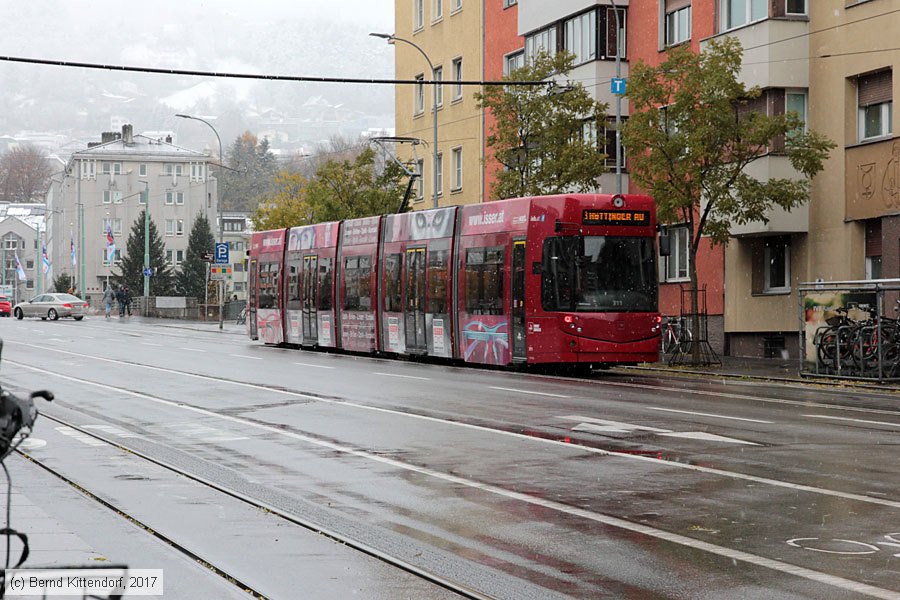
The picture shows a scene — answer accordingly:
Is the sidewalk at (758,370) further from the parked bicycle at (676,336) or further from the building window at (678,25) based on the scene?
the building window at (678,25)

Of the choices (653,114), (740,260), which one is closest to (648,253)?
(653,114)

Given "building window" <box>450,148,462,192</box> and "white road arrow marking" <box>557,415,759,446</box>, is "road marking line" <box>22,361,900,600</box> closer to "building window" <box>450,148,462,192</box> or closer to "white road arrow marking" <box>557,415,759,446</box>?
"white road arrow marking" <box>557,415,759,446</box>

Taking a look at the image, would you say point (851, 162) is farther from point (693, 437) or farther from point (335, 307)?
point (693, 437)

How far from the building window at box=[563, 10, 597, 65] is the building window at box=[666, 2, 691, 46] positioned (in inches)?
126

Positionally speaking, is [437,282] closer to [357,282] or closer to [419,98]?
[357,282]

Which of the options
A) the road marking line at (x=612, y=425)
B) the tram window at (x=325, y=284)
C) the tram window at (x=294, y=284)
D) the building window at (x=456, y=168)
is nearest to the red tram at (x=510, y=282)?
the tram window at (x=325, y=284)

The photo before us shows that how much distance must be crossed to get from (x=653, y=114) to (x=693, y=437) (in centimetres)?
1724

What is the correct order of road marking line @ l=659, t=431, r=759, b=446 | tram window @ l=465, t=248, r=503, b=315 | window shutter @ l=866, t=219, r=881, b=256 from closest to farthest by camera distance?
road marking line @ l=659, t=431, r=759, b=446, tram window @ l=465, t=248, r=503, b=315, window shutter @ l=866, t=219, r=881, b=256

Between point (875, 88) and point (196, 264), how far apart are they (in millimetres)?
97480

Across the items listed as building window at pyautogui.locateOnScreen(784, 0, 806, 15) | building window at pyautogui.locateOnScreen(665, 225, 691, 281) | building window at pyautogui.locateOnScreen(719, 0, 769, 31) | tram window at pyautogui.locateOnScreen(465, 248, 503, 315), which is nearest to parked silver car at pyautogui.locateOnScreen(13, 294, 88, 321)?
building window at pyautogui.locateOnScreen(665, 225, 691, 281)

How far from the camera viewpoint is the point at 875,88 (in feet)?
103

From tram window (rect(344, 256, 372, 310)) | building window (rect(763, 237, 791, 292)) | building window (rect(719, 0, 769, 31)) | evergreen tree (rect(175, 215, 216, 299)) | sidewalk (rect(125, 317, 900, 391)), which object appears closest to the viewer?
sidewalk (rect(125, 317, 900, 391))

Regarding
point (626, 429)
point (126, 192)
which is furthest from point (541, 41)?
point (126, 192)

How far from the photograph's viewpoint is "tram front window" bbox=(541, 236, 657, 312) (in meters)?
27.4
